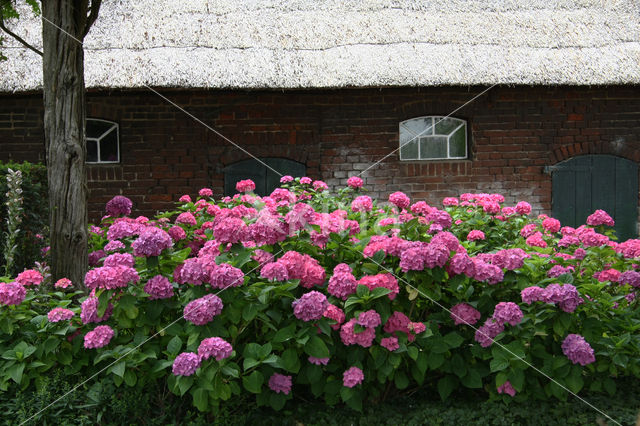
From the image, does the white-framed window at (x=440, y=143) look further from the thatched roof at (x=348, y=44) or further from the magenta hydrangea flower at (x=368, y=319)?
the magenta hydrangea flower at (x=368, y=319)

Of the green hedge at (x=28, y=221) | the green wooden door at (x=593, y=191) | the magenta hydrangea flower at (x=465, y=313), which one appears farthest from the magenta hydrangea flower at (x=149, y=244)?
the green wooden door at (x=593, y=191)

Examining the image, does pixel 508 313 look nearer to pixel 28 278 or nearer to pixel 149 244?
pixel 149 244

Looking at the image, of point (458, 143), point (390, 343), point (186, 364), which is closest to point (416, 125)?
point (458, 143)

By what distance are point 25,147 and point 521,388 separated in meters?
7.03

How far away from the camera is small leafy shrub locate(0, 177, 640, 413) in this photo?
2801mm

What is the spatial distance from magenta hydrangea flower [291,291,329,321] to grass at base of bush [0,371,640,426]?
59 centimetres

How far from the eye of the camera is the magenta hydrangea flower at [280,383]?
2.88 m

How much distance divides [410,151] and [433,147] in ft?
1.10

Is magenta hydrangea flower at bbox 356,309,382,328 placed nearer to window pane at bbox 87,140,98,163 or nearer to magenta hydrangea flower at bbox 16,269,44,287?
magenta hydrangea flower at bbox 16,269,44,287

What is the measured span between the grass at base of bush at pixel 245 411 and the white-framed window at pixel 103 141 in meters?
5.34

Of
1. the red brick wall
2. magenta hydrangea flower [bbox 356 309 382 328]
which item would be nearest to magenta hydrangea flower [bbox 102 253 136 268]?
magenta hydrangea flower [bbox 356 309 382 328]

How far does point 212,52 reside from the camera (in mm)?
7469

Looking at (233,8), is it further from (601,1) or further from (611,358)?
(611,358)

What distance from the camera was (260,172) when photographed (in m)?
7.93
